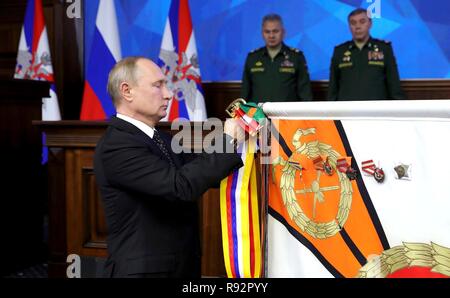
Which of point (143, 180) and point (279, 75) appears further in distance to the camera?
point (279, 75)

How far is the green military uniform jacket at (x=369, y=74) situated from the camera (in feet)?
12.6

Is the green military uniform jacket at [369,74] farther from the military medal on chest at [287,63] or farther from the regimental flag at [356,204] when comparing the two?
the regimental flag at [356,204]

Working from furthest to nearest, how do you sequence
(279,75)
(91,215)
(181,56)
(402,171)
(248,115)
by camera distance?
(181,56) → (279,75) → (91,215) → (248,115) → (402,171)

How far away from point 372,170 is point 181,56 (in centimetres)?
318

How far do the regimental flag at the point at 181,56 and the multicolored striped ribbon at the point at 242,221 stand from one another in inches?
112

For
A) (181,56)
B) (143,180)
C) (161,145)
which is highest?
(181,56)

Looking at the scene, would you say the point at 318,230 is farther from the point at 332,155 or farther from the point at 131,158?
the point at 131,158

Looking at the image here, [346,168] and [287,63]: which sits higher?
[287,63]

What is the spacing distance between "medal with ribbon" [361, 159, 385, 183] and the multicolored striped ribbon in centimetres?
31

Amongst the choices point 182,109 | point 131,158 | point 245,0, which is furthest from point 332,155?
point 245,0

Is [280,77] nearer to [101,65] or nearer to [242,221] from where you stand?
[101,65]

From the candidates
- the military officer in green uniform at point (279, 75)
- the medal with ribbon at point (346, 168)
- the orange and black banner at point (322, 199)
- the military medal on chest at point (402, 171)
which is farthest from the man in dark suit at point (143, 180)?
the military officer in green uniform at point (279, 75)

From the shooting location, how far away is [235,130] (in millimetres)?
1414

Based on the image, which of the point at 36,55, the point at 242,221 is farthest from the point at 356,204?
the point at 36,55
